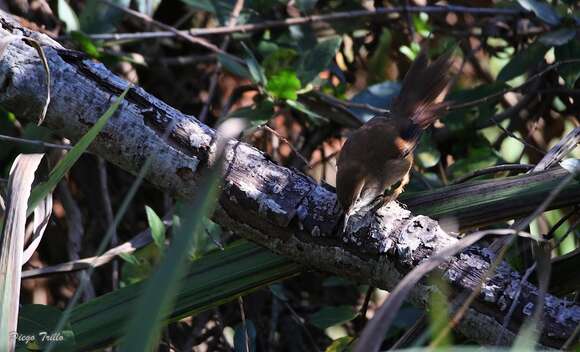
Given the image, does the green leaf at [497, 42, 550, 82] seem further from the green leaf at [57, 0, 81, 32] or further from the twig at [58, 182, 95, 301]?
the twig at [58, 182, 95, 301]

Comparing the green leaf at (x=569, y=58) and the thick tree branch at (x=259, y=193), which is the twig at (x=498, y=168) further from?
the green leaf at (x=569, y=58)

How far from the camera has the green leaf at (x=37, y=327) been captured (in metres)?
1.91

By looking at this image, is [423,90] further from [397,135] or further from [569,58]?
[569,58]

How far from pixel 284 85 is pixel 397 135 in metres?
0.49

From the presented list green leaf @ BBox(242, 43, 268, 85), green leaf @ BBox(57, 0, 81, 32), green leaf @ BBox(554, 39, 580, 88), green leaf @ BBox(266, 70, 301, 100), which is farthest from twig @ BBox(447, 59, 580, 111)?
green leaf @ BBox(57, 0, 81, 32)

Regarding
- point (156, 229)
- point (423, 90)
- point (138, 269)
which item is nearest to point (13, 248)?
point (156, 229)

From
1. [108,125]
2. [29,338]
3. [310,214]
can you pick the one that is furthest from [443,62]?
[29,338]

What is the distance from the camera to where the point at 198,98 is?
156 inches

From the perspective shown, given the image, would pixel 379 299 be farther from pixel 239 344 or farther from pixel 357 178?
pixel 239 344

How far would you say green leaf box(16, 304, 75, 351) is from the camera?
6.26 ft

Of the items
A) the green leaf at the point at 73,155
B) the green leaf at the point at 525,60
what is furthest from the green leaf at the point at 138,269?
the green leaf at the point at 525,60

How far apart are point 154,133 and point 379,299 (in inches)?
80.4

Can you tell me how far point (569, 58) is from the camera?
2857 millimetres

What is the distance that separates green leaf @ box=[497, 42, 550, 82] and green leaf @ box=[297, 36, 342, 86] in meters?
0.68
